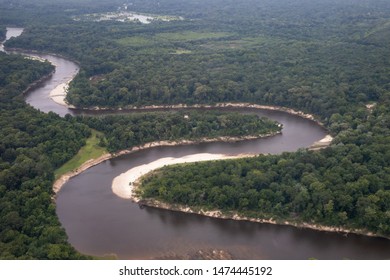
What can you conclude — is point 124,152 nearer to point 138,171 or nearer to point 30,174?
point 138,171

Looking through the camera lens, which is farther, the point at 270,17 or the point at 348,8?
the point at 348,8

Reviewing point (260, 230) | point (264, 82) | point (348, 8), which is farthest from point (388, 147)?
point (348, 8)

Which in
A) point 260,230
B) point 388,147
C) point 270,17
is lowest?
point 260,230

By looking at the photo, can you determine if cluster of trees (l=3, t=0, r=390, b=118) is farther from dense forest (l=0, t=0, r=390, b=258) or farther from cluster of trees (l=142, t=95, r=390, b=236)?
cluster of trees (l=142, t=95, r=390, b=236)

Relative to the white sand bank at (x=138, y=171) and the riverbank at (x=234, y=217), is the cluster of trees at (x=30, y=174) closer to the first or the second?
the white sand bank at (x=138, y=171)

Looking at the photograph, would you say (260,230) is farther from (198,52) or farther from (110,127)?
(198,52)

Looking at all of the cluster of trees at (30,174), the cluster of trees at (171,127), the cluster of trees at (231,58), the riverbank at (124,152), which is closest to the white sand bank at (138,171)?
the riverbank at (124,152)
